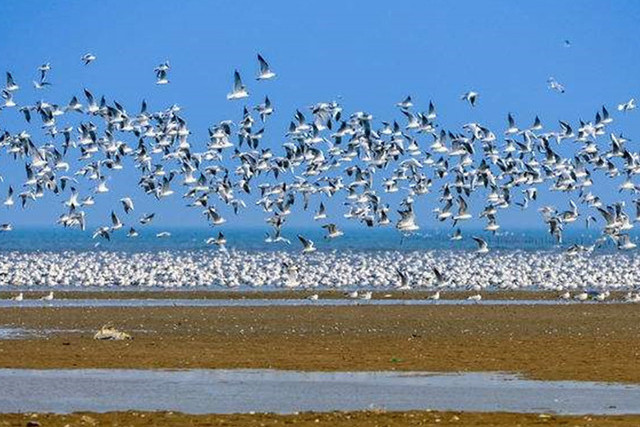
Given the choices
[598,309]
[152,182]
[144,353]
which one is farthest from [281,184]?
[144,353]

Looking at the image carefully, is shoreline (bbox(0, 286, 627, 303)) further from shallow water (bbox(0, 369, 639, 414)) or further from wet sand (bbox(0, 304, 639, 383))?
shallow water (bbox(0, 369, 639, 414))

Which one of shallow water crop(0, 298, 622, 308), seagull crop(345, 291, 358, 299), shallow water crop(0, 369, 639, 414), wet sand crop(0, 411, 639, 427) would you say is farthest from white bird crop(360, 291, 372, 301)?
wet sand crop(0, 411, 639, 427)

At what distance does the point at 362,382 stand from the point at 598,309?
19495 mm

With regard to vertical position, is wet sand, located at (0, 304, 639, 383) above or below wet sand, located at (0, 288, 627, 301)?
below

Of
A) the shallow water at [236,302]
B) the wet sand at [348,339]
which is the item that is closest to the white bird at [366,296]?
the shallow water at [236,302]

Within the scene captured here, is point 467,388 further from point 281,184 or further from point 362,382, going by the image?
point 281,184

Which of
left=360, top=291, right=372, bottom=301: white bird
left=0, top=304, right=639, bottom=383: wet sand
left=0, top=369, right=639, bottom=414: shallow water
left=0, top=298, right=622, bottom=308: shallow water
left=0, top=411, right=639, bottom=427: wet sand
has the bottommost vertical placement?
left=0, top=411, right=639, bottom=427: wet sand

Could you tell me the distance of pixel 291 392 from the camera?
24.2 m

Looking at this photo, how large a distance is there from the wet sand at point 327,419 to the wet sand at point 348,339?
4862 mm

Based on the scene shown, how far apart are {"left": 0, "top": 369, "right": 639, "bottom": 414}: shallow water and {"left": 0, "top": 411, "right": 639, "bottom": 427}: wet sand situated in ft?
1.94

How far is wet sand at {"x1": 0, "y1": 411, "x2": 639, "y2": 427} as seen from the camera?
2066 centimetres

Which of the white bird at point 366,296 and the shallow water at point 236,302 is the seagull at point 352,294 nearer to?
the white bird at point 366,296

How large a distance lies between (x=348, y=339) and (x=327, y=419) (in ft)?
41.1

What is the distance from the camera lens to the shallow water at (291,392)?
73.5 ft
